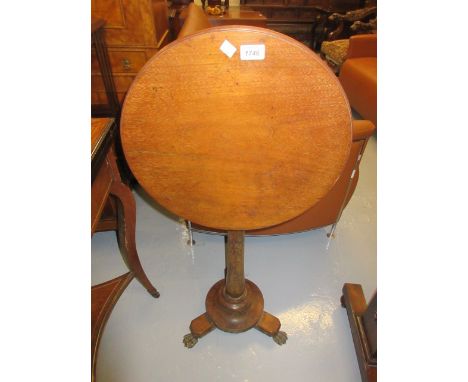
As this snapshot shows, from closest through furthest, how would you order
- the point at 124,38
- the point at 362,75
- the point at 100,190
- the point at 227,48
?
the point at 227,48
the point at 100,190
the point at 124,38
the point at 362,75

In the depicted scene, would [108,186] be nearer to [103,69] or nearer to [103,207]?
[103,207]

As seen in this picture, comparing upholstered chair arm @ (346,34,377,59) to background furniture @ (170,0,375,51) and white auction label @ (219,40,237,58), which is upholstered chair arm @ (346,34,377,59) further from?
white auction label @ (219,40,237,58)

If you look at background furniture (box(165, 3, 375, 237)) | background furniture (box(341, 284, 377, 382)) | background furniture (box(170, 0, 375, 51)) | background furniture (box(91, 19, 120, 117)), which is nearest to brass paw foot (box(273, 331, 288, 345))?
background furniture (box(341, 284, 377, 382))

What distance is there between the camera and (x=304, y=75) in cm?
74

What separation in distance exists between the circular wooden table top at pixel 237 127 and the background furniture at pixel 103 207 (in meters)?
0.20

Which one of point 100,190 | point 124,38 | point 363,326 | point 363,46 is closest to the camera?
point 100,190

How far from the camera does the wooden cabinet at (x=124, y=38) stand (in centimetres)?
190

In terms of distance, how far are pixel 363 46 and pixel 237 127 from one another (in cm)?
382

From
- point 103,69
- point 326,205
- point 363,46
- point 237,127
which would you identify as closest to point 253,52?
point 237,127

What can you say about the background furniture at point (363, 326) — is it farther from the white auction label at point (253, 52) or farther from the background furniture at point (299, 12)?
the background furniture at point (299, 12)

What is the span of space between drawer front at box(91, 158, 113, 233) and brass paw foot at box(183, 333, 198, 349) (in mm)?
832

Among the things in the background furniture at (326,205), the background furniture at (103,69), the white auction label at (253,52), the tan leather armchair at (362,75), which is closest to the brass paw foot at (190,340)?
the background furniture at (326,205)

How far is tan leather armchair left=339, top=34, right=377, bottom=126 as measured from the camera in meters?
3.19

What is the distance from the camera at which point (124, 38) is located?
2010mm
